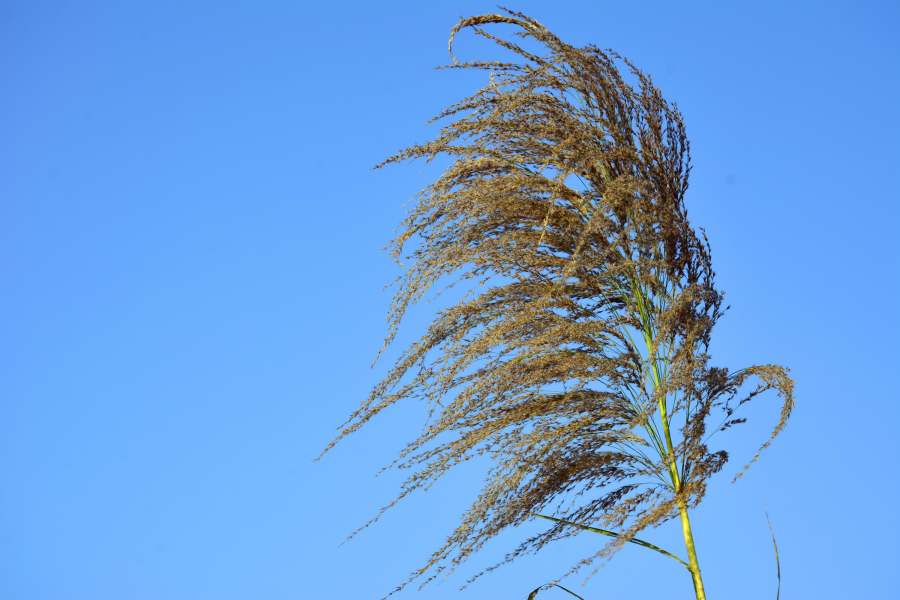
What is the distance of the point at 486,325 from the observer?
2.82m

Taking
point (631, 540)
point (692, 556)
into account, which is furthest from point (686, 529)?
point (631, 540)

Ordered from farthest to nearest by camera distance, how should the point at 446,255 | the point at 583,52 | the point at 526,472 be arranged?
1. the point at 583,52
2. the point at 446,255
3. the point at 526,472

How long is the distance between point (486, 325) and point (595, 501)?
2.42 ft

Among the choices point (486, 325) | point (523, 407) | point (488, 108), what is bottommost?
point (523, 407)

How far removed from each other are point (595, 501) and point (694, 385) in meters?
0.54

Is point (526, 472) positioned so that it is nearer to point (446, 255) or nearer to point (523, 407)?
point (523, 407)

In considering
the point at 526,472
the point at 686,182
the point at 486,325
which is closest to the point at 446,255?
the point at 486,325

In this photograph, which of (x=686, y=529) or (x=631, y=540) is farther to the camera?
(x=686, y=529)

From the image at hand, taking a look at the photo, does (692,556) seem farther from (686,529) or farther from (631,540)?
(631,540)

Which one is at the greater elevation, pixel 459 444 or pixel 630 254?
pixel 630 254

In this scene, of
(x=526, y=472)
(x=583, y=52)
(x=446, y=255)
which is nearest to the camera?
(x=526, y=472)

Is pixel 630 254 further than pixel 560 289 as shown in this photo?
Yes

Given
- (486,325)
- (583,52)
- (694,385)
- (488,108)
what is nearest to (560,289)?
(486,325)

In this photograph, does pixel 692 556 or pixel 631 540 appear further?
pixel 692 556
